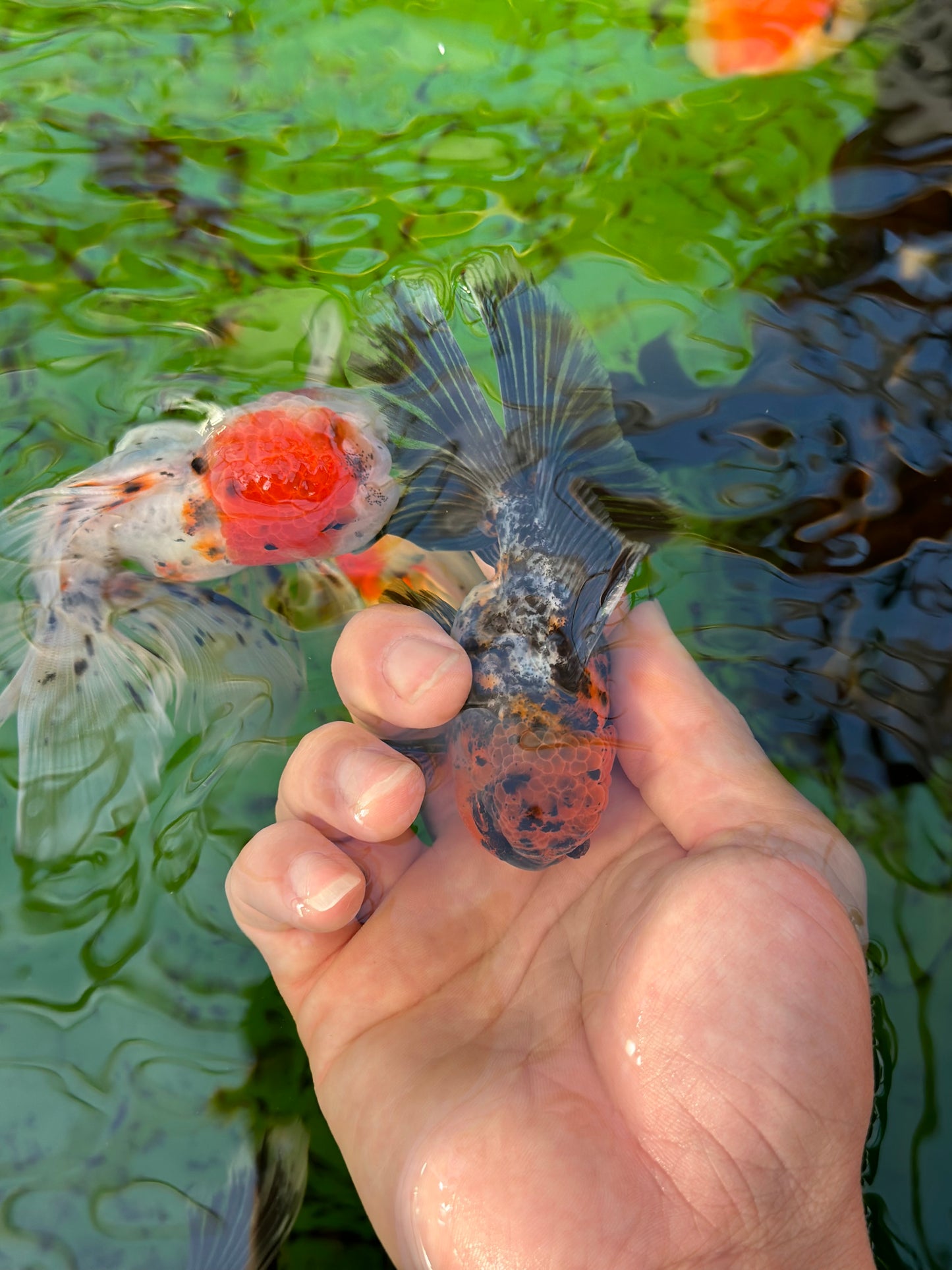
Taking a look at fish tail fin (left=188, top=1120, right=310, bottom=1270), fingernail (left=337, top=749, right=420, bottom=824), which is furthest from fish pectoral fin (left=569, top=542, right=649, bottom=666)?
fish tail fin (left=188, top=1120, right=310, bottom=1270)

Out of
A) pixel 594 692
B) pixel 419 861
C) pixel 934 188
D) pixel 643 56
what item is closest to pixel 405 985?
pixel 419 861

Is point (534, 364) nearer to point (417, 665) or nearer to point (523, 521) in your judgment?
point (523, 521)

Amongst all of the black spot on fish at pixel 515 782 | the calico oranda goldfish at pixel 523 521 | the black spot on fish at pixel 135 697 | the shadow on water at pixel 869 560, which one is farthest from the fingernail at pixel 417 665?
the black spot on fish at pixel 135 697

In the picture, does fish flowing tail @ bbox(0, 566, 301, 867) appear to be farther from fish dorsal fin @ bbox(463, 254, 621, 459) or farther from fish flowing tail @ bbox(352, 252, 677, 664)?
fish dorsal fin @ bbox(463, 254, 621, 459)

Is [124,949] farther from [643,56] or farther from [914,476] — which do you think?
[643,56]


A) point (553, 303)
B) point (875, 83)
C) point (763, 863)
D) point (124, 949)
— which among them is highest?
point (875, 83)

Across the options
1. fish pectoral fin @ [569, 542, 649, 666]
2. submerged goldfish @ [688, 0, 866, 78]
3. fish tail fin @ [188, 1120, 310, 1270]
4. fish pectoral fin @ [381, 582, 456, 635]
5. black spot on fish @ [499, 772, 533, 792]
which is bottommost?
fish tail fin @ [188, 1120, 310, 1270]

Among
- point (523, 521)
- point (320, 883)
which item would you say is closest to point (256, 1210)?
point (320, 883)
